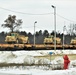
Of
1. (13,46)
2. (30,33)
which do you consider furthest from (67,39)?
(13,46)

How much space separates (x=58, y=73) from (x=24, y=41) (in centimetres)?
5346

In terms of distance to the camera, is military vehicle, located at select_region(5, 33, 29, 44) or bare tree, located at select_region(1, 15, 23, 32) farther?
bare tree, located at select_region(1, 15, 23, 32)

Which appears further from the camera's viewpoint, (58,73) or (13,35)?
(13,35)

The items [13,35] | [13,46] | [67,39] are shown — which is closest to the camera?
[13,46]

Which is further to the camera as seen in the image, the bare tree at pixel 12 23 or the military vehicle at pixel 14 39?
the bare tree at pixel 12 23

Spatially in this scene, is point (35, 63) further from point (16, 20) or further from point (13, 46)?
point (16, 20)

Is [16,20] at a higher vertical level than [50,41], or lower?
higher

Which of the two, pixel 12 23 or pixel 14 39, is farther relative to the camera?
pixel 12 23

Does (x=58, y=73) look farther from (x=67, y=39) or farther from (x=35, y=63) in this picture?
(x=67, y=39)

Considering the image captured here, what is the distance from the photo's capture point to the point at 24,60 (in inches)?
972

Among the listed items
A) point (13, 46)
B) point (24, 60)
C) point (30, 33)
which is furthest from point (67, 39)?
point (24, 60)

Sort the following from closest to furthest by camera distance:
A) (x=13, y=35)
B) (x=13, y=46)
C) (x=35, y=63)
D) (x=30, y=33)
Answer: (x=35, y=63), (x=13, y=46), (x=13, y=35), (x=30, y=33)

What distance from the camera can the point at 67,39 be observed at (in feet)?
343

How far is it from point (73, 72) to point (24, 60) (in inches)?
509
